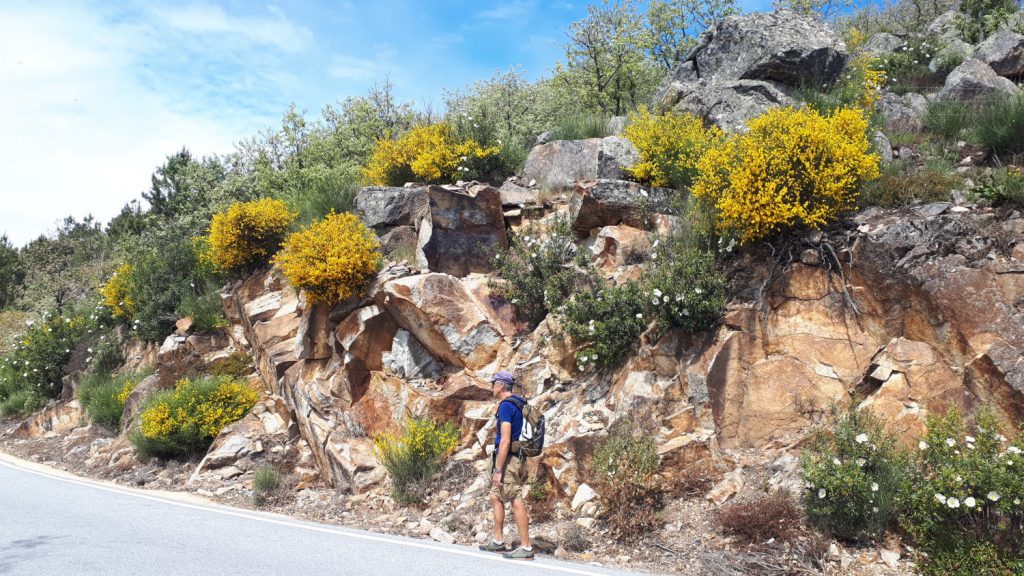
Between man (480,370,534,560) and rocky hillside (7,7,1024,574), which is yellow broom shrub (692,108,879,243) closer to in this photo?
rocky hillside (7,7,1024,574)

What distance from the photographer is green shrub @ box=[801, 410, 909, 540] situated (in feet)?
17.8

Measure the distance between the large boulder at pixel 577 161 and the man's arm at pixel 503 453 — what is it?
21.4 ft

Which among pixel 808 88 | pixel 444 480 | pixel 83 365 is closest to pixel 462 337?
pixel 444 480

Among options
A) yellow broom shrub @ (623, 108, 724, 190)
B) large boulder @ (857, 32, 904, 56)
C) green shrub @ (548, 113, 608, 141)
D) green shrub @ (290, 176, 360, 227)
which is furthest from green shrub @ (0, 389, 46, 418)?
large boulder @ (857, 32, 904, 56)

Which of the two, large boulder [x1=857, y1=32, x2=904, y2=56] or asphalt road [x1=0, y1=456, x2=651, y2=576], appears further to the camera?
large boulder [x1=857, y1=32, x2=904, y2=56]

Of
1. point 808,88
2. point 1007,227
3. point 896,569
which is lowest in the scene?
point 896,569

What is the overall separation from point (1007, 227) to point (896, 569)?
13.4ft

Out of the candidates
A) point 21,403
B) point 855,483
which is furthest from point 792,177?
point 21,403

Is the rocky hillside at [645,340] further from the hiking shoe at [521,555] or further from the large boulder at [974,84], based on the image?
the hiking shoe at [521,555]

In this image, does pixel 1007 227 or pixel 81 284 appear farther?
pixel 81 284

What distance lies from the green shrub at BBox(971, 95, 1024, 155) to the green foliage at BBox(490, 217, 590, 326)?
20.9 feet

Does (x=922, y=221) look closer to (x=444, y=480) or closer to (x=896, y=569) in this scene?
(x=896, y=569)

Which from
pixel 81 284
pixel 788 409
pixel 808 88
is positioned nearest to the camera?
pixel 788 409

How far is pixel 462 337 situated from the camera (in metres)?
9.70
